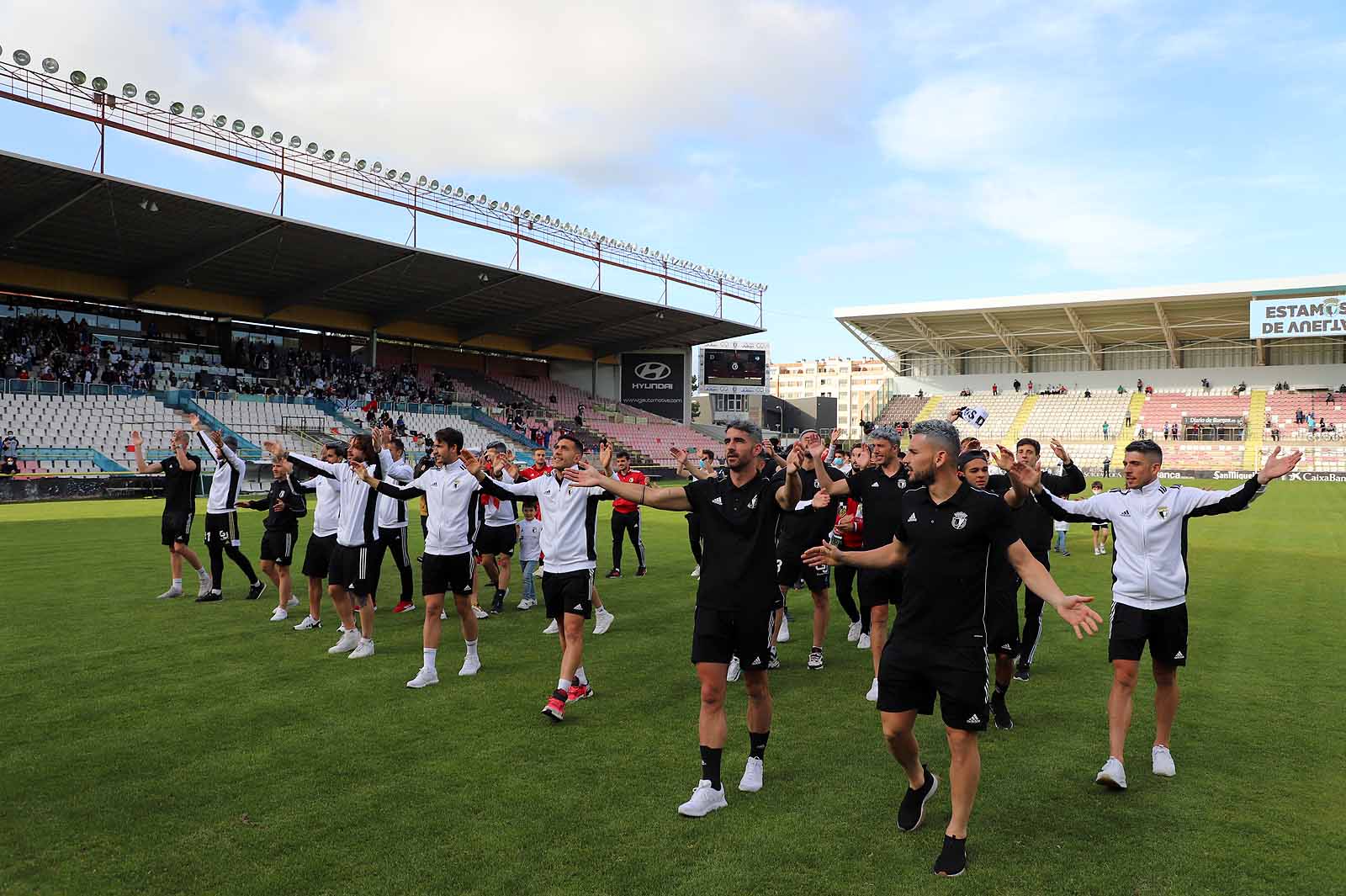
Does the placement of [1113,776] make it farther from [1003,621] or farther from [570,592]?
[570,592]

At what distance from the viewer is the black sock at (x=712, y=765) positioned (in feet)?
15.8

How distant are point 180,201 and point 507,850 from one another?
29995 millimetres

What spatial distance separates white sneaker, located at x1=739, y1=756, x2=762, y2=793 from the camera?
199 inches

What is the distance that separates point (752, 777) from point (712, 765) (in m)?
0.38

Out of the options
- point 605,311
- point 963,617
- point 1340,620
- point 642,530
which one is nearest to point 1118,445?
point 605,311

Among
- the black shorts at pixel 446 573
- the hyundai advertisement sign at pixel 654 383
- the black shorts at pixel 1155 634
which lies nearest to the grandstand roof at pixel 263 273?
the hyundai advertisement sign at pixel 654 383

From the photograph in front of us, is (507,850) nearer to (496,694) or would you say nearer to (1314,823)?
(496,694)

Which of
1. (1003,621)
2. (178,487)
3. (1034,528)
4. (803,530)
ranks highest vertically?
(178,487)

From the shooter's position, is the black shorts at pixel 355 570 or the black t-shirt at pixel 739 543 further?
the black shorts at pixel 355 570

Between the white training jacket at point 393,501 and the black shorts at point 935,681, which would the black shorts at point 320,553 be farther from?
the black shorts at point 935,681

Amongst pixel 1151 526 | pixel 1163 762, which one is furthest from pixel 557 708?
pixel 1151 526

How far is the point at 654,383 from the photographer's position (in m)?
58.4

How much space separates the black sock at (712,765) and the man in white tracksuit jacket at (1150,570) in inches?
85.8

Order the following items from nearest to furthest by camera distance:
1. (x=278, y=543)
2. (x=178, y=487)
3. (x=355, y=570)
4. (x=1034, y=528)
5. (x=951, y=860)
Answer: (x=951, y=860), (x=1034, y=528), (x=355, y=570), (x=278, y=543), (x=178, y=487)
